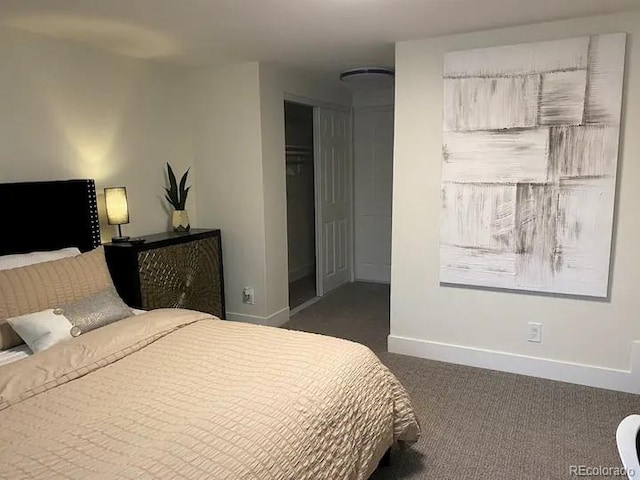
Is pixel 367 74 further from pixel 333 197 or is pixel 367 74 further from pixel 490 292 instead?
pixel 490 292

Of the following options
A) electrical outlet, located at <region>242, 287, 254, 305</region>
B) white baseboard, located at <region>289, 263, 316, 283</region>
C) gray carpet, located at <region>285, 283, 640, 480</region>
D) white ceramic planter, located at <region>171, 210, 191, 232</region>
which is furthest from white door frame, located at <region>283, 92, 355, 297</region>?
gray carpet, located at <region>285, 283, 640, 480</region>

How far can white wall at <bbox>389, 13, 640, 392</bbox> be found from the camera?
270cm

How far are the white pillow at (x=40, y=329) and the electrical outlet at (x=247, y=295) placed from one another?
195 centimetres

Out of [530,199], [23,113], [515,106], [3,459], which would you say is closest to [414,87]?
[515,106]

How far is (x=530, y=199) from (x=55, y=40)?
10.2ft

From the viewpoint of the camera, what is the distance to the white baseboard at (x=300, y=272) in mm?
5734

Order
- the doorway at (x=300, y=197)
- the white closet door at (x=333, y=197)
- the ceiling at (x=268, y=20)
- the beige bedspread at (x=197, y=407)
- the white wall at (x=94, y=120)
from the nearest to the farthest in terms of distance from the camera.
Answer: the beige bedspread at (x=197, y=407) → the ceiling at (x=268, y=20) → the white wall at (x=94, y=120) → the white closet door at (x=333, y=197) → the doorway at (x=300, y=197)

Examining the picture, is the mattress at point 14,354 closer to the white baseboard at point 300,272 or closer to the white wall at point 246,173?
the white wall at point 246,173

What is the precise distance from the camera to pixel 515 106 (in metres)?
2.85

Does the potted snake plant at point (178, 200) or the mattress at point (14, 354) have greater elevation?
the potted snake plant at point (178, 200)

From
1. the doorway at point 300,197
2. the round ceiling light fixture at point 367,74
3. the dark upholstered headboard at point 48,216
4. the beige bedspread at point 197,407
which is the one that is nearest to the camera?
the beige bedspread at point 197,407

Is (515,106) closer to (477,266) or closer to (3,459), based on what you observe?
(477,266)

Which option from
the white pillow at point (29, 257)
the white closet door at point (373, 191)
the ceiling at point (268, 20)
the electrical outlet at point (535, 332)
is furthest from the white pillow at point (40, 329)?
the white closet door at point (373, 191)

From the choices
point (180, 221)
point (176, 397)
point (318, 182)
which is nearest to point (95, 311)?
point (176, 397)
